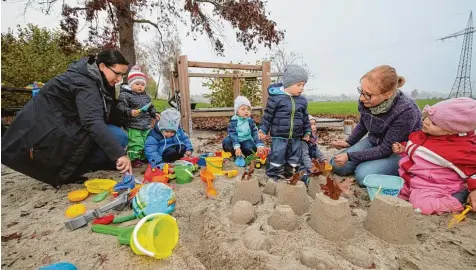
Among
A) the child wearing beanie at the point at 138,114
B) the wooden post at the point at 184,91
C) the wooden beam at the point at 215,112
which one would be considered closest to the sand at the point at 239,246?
the child wearing beanie at the point at 138,114

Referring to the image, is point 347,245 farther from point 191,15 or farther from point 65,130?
point 191,15

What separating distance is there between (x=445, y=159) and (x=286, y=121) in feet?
4.63

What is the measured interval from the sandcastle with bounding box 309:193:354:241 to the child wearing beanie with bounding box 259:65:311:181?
1.27 metres

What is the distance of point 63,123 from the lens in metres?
2.54

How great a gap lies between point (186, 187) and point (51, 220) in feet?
3.71

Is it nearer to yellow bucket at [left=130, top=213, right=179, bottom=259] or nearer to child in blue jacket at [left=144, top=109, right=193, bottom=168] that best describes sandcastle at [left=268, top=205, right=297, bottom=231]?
yellow bucket at [left=130, top=213, right=179, bottom=259]

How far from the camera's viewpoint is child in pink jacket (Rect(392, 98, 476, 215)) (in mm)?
2020

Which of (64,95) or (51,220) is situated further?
(64,95)

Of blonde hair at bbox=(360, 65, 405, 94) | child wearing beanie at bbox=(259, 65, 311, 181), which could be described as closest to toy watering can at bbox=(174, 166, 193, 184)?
child wearing beanie at bbox=(259, 65, 311, 181)

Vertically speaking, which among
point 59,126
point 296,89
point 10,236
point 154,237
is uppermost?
point 296,89

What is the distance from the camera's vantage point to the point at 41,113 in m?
2.52

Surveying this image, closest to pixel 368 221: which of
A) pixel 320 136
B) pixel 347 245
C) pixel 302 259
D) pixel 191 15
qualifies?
pixel 347 245

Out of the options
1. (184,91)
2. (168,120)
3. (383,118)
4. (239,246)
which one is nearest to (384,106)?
(383,118)

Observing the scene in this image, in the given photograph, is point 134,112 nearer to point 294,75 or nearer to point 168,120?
point 168,120
